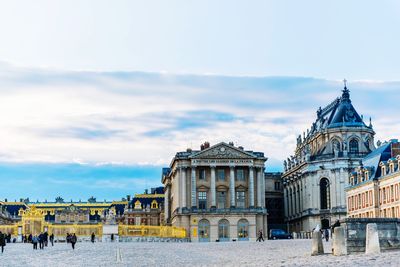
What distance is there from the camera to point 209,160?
338 feet

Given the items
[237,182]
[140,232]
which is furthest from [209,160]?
[140,232]

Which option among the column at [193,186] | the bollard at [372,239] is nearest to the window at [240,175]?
the column at [193,186]

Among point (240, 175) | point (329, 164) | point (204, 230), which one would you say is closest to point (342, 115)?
point (329, 164)

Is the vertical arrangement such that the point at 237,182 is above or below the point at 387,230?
above

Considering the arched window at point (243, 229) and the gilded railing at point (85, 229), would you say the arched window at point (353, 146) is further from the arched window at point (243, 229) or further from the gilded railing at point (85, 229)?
the gilded railing at point (85, 229)

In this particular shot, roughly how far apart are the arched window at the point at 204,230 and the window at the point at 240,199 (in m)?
4.89

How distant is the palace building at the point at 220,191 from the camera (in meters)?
101

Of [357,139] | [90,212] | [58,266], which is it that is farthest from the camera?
[90,212]

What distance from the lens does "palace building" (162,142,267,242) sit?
101m

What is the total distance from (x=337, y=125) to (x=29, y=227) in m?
44.5

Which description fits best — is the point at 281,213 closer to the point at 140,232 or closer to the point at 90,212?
the point at 140,232

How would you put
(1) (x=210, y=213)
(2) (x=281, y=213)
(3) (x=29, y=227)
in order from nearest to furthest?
(3) (x=29, y=227) < (1) (x=210, y=213) < (2) (x=281, y=213)

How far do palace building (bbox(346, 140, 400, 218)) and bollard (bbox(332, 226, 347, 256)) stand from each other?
48219 millimetres

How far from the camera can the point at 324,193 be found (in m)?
108
